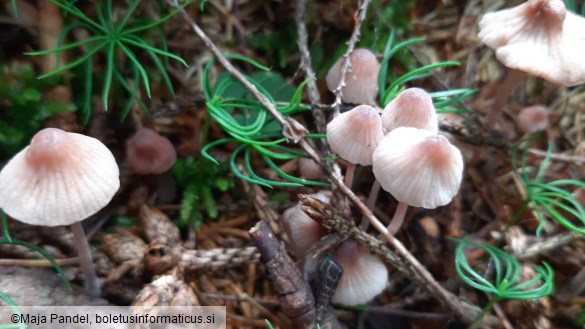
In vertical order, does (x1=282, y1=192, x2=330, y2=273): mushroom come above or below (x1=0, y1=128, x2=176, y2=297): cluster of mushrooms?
below

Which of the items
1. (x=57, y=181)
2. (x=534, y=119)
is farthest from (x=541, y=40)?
(x=57, y=181)

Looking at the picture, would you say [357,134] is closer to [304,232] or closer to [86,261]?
[304,232]

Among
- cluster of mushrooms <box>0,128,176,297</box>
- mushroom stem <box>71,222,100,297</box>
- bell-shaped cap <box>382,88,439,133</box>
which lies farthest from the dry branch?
mushroom stem <box>71,222,100,297</box>

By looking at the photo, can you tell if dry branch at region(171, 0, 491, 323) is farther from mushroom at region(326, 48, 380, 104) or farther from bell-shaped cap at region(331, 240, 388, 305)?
mushroom at region(326, 48, 380, 104)

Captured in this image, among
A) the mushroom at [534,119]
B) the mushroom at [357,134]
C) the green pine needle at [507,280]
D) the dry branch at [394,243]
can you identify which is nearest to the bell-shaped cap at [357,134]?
the mushroom at [357,134]

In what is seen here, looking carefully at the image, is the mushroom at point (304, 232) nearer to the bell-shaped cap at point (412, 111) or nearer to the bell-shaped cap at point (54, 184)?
the bell-shaped cap at point (412, 111)

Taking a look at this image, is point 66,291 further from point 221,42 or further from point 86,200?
point 221,42

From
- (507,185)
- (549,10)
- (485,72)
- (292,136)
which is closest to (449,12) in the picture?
(485,72)
